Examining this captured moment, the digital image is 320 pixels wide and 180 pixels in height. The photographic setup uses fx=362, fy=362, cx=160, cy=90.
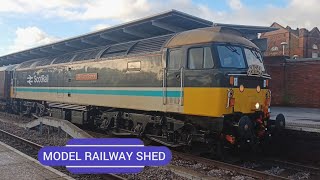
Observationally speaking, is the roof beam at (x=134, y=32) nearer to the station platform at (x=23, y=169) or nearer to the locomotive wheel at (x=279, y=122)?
the station platform at (x=23, y=169)

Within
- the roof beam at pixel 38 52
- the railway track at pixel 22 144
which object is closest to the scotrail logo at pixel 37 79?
the roof beam at pixel 38 52

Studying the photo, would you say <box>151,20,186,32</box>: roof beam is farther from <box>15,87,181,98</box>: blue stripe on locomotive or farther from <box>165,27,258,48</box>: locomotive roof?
<box>15,87,181,98</box>: blue stripe on locomotive

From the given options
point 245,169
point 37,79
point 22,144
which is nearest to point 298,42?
point 37,79

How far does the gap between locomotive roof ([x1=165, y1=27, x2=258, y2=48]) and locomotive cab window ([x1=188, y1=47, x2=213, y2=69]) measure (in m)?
0.22

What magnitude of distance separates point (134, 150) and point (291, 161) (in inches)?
236

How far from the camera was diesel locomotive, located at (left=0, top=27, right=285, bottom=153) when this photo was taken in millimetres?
9242

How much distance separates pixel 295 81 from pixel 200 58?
1181 cm

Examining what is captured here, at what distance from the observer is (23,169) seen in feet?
26.2

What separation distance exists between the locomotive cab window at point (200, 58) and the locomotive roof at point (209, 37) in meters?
0.22

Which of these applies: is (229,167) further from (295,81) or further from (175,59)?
(295,81)

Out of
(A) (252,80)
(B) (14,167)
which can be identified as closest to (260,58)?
(A) (252,80)

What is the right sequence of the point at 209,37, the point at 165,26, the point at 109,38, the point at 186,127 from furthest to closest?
the point at 109,38
the point at 165,26
the point at 186,127
the point at 209,37

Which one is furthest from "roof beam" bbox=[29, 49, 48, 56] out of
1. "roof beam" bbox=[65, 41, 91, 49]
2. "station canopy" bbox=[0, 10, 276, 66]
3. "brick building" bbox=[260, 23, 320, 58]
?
"brick building" bbox=[260, 23, 320, 58]

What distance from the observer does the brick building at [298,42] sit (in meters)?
45.4
